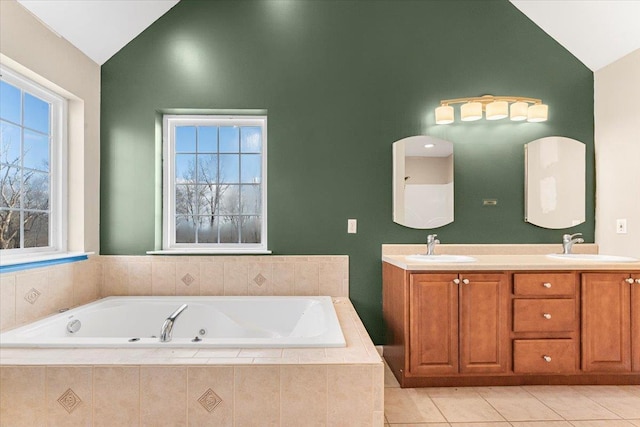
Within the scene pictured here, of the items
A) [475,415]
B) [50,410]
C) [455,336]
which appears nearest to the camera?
[50,410]

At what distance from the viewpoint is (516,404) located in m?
2.32

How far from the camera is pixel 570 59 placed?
3137mm

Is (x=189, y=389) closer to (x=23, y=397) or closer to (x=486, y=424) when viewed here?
(x=23, y=397)

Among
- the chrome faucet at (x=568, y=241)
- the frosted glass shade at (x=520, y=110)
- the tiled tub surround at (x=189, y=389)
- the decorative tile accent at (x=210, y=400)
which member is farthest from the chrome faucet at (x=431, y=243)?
the decorative tile accent at (x=210, y=400)

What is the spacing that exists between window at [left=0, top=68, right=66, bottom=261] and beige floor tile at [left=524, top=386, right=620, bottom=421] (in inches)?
127

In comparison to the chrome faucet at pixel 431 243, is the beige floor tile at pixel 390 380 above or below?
below

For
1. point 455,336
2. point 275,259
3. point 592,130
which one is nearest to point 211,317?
point 275,259

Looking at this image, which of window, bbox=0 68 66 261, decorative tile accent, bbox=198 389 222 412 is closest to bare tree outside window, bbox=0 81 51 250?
window, bbox=0 68 66 261

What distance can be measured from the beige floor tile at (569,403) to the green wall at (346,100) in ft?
3.53

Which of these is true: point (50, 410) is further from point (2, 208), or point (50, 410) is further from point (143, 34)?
point (143, 34)

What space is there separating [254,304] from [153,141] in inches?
57.0

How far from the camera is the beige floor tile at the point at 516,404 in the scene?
2.18 metres

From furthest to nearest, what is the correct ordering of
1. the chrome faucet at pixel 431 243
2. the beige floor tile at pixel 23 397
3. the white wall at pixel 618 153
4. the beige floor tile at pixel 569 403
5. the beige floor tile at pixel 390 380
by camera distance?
the chrome faucet at pixel 431 243 < the white wall at pixel 618 153 < the beige floor tile at pixel 390 380 < the beige floor tile at pixel 569 403 < the beige floor tile at pixel 23 397

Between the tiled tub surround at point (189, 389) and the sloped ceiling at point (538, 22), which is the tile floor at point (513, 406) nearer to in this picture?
the tiled tub surround at point (189, 389)
